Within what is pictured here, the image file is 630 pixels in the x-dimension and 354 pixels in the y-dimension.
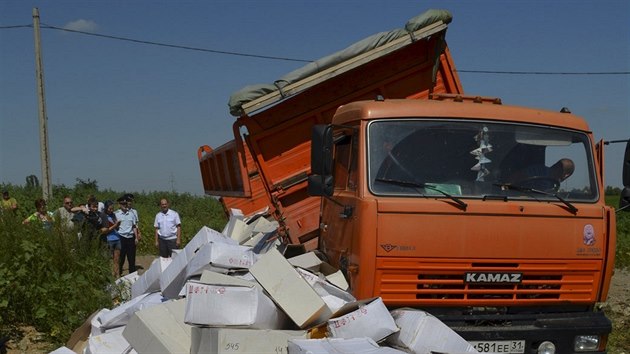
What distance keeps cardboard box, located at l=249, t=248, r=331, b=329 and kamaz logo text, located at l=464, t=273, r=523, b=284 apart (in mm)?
1114

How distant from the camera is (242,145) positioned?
757 centimetres

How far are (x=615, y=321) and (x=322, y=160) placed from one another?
5796 mm

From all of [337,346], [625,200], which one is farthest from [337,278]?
[625,200]

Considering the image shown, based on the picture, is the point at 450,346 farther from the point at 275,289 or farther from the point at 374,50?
the point at 374,50

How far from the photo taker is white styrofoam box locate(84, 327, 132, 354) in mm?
5266

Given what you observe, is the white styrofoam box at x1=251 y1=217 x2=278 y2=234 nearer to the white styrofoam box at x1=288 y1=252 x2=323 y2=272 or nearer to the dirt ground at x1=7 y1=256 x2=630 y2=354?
the white styrofoam box at x1=288 y1=252 x2=323 y2=272

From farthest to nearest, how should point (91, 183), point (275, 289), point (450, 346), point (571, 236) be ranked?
point (91, 183) < point (571, 236) < point (275, 289) < point (450, 346)

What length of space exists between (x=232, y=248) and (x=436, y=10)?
10.8 ft

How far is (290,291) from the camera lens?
201 inches

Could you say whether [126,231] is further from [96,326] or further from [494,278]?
[494,278]

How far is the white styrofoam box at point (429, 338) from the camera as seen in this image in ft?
15.8

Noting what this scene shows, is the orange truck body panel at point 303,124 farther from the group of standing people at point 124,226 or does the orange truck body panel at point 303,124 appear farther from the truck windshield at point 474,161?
the group of standing people at point 124,226

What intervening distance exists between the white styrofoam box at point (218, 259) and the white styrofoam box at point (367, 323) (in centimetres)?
125

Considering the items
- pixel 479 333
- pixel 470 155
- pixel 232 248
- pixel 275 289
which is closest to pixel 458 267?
pixel 479 333
